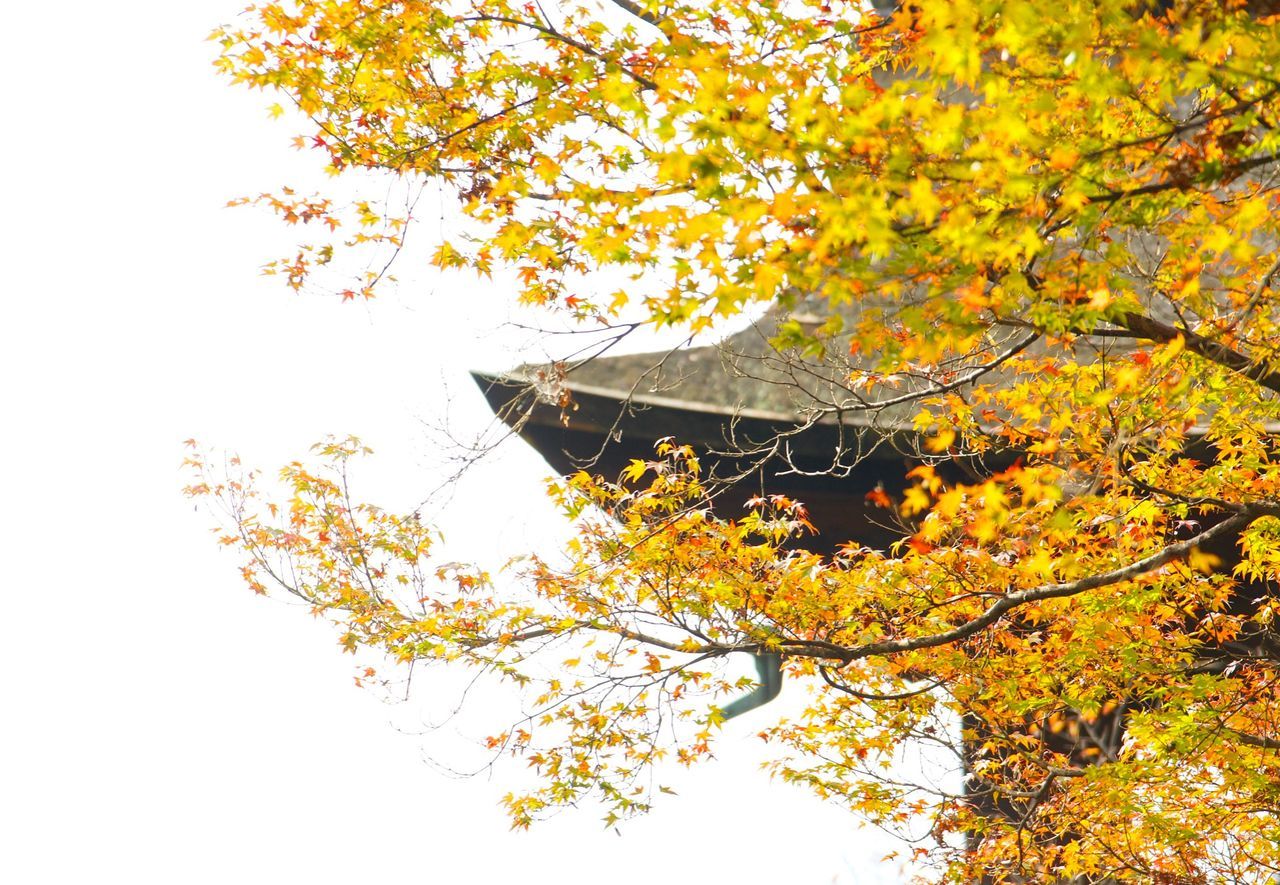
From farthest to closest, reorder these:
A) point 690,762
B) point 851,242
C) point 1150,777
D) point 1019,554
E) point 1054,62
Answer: point 690,762
point 1150,777
point 1019,554
point 1054,62
point 851,242

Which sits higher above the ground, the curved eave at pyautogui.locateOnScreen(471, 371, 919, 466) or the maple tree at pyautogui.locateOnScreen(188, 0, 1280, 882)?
the curved eave at pyautogui.locateOnScreen(471, 371, 919, 466)

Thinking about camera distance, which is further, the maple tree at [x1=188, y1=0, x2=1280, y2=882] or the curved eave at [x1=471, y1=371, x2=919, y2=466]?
the curved eave at [x1=471, y1=371, x2=919, y2=466]

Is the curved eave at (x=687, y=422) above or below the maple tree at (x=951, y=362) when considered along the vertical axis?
above

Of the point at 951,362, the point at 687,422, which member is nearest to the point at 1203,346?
the point at 951,362

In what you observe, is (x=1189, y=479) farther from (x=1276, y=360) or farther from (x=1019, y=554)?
(x=1276, y=360)

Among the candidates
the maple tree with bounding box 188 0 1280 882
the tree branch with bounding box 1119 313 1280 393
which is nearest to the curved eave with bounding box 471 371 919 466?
the maple tree with bounding box 188 0 1280 882

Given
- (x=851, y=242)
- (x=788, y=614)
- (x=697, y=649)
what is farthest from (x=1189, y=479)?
(x=851, y=242)

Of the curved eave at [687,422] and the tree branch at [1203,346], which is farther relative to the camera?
the curved eave at [687,422]

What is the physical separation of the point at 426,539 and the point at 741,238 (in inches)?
178

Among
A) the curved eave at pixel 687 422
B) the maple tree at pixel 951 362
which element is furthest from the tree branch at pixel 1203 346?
the curved eave at pixel 687 422

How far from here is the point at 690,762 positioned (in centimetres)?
697

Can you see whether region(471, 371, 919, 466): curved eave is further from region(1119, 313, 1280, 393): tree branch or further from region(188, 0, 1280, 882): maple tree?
region(1119, 313, 1280, 393): tree branch

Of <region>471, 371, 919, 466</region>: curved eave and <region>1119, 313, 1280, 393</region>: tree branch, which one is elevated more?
→ <region>471, 371, 919, 466</region>: curved eave

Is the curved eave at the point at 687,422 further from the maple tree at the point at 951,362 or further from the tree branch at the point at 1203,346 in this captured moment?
A: the tree branch at the point at 1203,346
